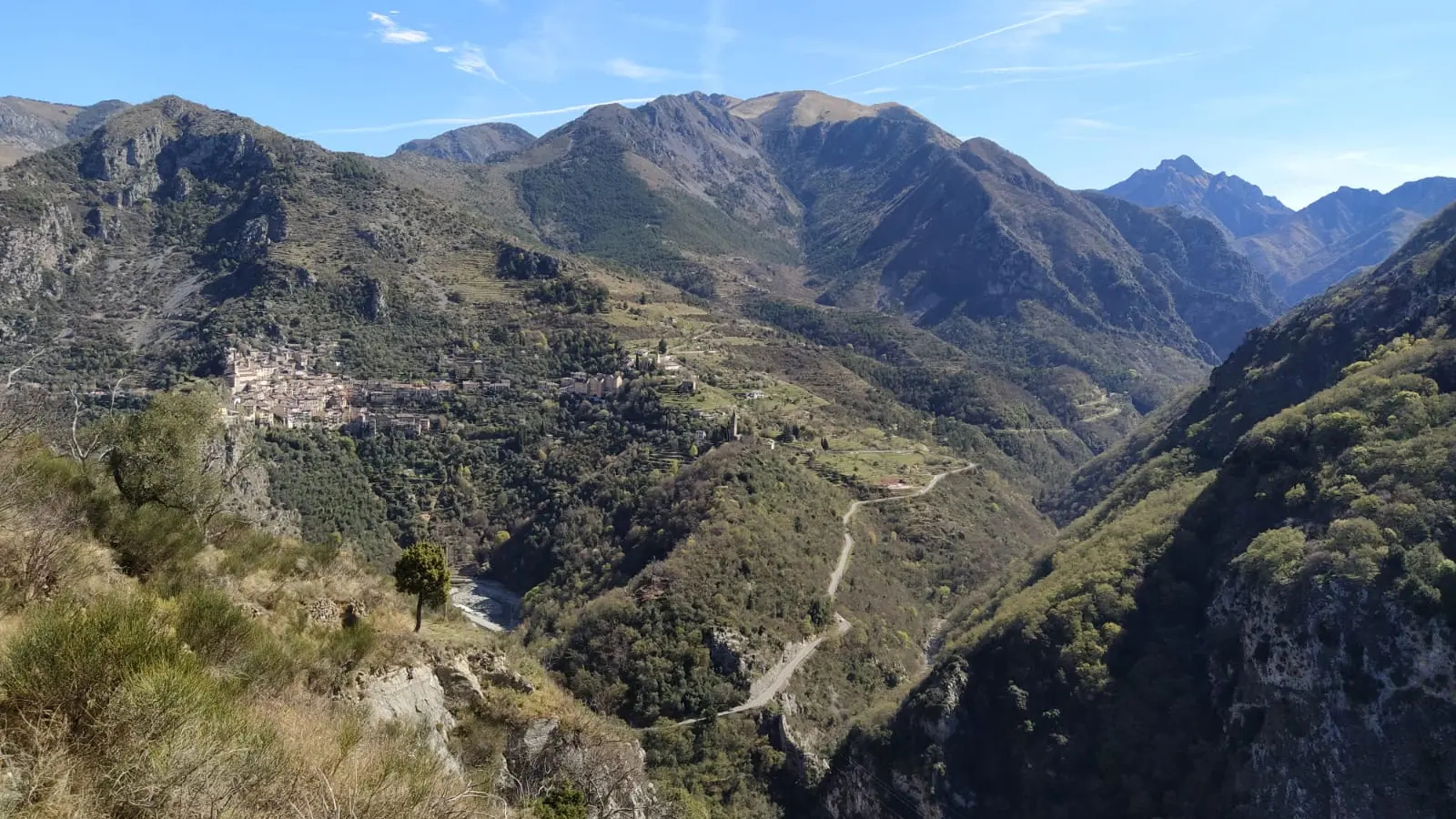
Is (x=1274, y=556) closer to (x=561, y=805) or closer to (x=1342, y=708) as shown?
(x=1342, y=708)

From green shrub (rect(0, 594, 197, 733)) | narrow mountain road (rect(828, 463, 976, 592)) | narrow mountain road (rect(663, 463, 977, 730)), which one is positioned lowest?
narrow mountain road (rect(663, 463, 977, 730))

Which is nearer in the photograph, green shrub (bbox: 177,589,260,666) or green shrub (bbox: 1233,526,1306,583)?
green shrub (bbox: 177,589,260,666)

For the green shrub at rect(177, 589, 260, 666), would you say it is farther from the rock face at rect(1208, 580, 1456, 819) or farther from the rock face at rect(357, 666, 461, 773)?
the rock face at rect(1208, 580, 1456, 819)

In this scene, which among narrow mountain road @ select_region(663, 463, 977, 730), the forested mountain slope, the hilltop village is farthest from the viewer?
the hilltop village

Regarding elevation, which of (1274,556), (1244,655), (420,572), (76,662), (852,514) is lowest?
(852,514)

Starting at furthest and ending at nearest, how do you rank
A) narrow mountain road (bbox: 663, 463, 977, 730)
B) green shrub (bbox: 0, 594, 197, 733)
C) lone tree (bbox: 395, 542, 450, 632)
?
narrow mountain road (bbox: 663, 463, 977, 730) → lone tree (bbox: 395, 542, 450, 632) → green shrub (bbox: 0, 594, 197, 733)

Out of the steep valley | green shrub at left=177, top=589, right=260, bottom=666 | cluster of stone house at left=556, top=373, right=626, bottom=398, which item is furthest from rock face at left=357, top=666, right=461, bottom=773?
cluster of stone house at left=556, top=373, right=626, bottom=398

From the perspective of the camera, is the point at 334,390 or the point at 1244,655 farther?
the point at 334,390

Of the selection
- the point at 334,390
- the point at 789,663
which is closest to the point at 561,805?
the point at 789,663

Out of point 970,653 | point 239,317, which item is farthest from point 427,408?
point 970,653
